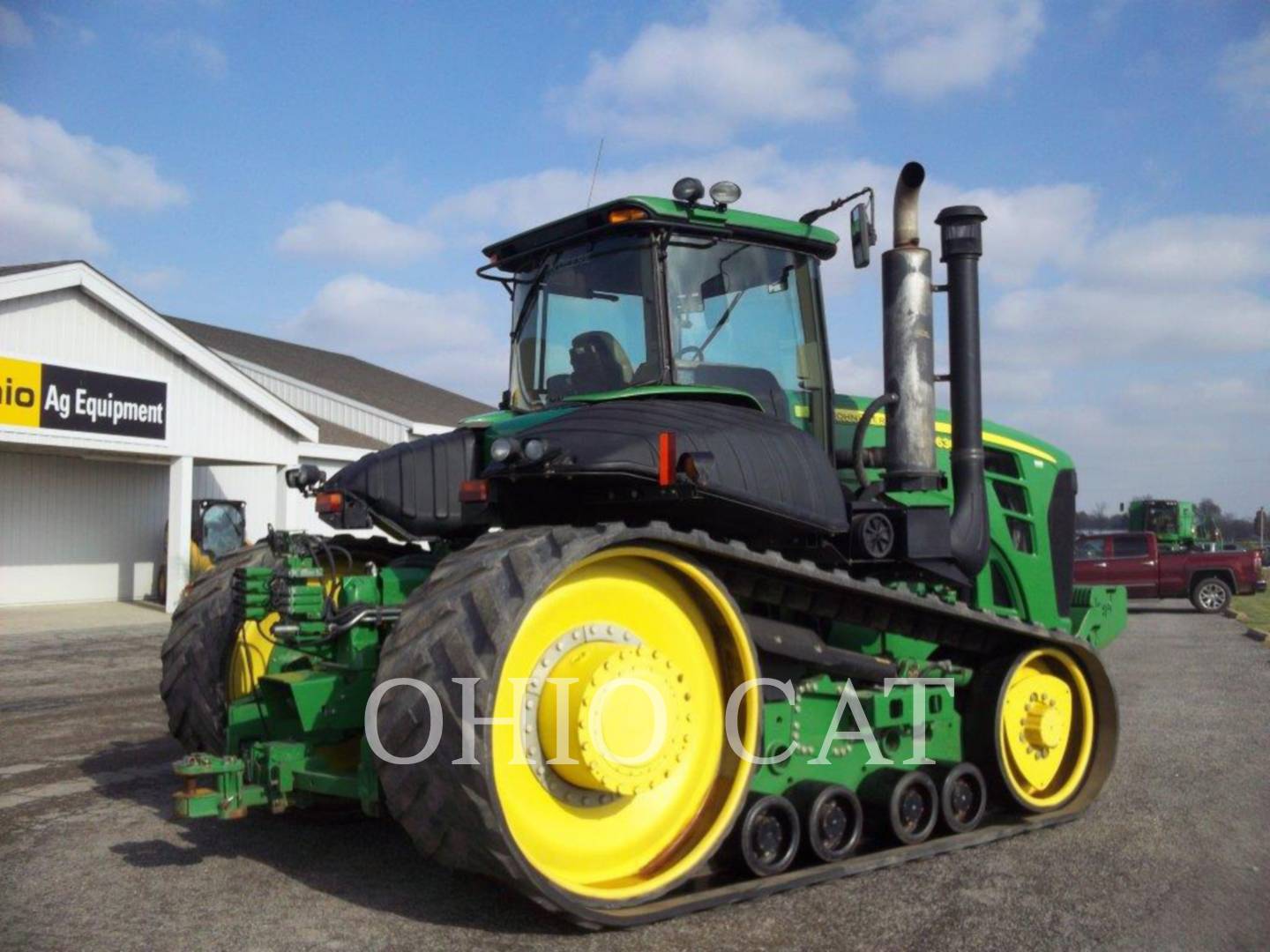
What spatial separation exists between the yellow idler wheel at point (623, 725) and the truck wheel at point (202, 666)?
2198 mm

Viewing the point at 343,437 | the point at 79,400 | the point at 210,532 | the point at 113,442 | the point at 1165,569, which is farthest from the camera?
the point at 343,437

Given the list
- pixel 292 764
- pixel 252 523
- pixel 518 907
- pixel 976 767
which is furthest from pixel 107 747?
pixel 252 523

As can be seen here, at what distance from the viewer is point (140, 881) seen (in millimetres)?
4922

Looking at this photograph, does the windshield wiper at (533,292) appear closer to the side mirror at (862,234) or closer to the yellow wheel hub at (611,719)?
the side mirror at (862,234)

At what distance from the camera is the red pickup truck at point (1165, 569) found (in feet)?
77.5

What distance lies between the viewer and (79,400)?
60.2 ft

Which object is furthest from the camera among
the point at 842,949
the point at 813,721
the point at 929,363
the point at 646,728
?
the point at 929,363

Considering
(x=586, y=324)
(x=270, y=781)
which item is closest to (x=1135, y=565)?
(x=586, y=324)

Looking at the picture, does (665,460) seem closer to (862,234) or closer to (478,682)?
(478,682)

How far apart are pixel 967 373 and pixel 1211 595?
796 inches

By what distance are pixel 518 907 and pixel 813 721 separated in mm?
1636

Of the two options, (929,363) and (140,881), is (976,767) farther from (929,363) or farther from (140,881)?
(140,881)

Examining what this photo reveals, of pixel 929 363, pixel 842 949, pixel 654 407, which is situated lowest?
pixel 842 949

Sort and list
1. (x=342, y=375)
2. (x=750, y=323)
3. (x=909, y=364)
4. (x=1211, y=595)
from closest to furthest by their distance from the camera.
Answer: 1. (x=750, y=323)
2. (x=909, y=364)
3. (x=1211, y=595)
4. (x=342, y=375)
